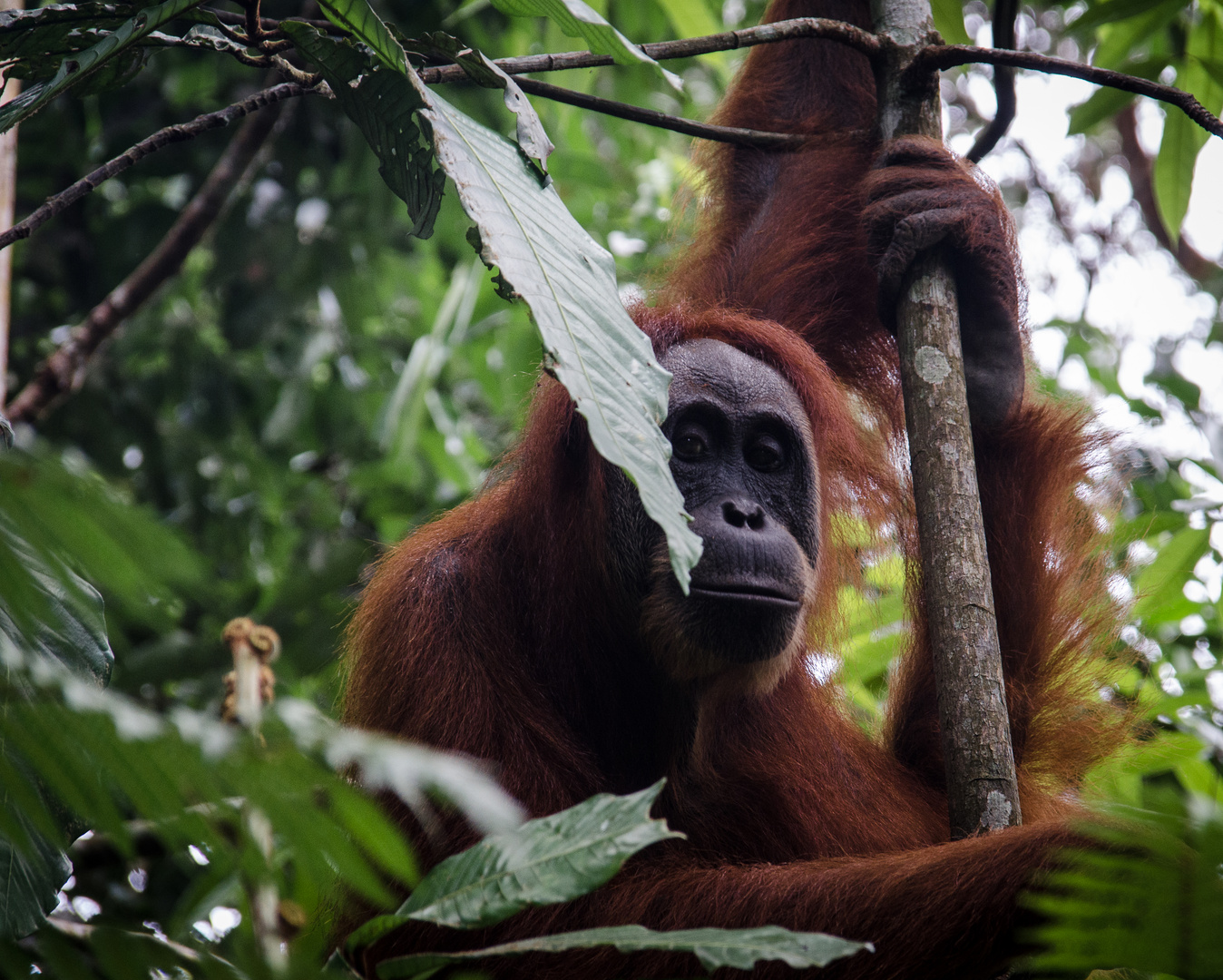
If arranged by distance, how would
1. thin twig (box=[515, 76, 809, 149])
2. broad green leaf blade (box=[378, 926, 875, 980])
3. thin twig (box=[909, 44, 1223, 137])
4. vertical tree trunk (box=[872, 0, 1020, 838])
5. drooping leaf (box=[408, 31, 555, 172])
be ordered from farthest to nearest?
1. thin twig (box=[909, 44, 1223, 137])
2. thin twig (box=[515, 76, 809, 149])
3. vertical tree trunk (box=[872, 0, 1020, 838])
4. drooping leaf (box=[408, 31, 555, 172])
5. broad green leaf blade (box=[378, 926, 875, 980])

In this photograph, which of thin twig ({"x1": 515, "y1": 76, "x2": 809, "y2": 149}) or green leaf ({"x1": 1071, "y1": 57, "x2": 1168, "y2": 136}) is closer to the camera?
thin twig ({"x1": 515, "y1": 76, "x2": 809, "y2": 149})

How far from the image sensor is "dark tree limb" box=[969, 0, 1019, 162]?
118 inches

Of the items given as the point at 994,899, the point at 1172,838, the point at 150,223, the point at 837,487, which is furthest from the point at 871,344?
the point at 150,223

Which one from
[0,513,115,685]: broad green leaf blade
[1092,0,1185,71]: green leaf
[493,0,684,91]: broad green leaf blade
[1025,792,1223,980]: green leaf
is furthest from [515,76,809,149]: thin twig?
[1025,792,1223,980]: green leaf

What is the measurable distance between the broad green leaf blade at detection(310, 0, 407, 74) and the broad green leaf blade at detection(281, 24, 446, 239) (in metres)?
0.02

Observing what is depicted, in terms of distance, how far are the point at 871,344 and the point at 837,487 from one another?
0.58 m

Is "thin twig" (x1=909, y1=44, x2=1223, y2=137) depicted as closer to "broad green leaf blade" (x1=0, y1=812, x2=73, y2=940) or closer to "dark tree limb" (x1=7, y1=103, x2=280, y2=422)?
"broad green leaf blade" (x1=0, y1=812, x2=73, y2=940)

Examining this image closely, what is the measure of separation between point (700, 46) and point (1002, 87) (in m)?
1.21

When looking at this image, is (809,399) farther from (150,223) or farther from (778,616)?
(150,223)

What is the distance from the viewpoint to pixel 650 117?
2.46 metres

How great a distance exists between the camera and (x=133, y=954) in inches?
41.2

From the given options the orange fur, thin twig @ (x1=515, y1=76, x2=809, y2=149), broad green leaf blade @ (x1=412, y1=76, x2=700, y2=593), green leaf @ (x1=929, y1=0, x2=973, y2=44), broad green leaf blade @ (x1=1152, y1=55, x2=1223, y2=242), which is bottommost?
the orange fur

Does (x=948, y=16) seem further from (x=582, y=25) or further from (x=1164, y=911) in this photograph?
(x=1164, y=911)

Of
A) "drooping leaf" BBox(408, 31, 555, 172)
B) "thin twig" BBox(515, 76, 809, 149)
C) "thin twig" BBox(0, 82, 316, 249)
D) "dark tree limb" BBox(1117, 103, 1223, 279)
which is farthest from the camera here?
"dark tree limb" BBox(1117, 103, 1223, 279)
